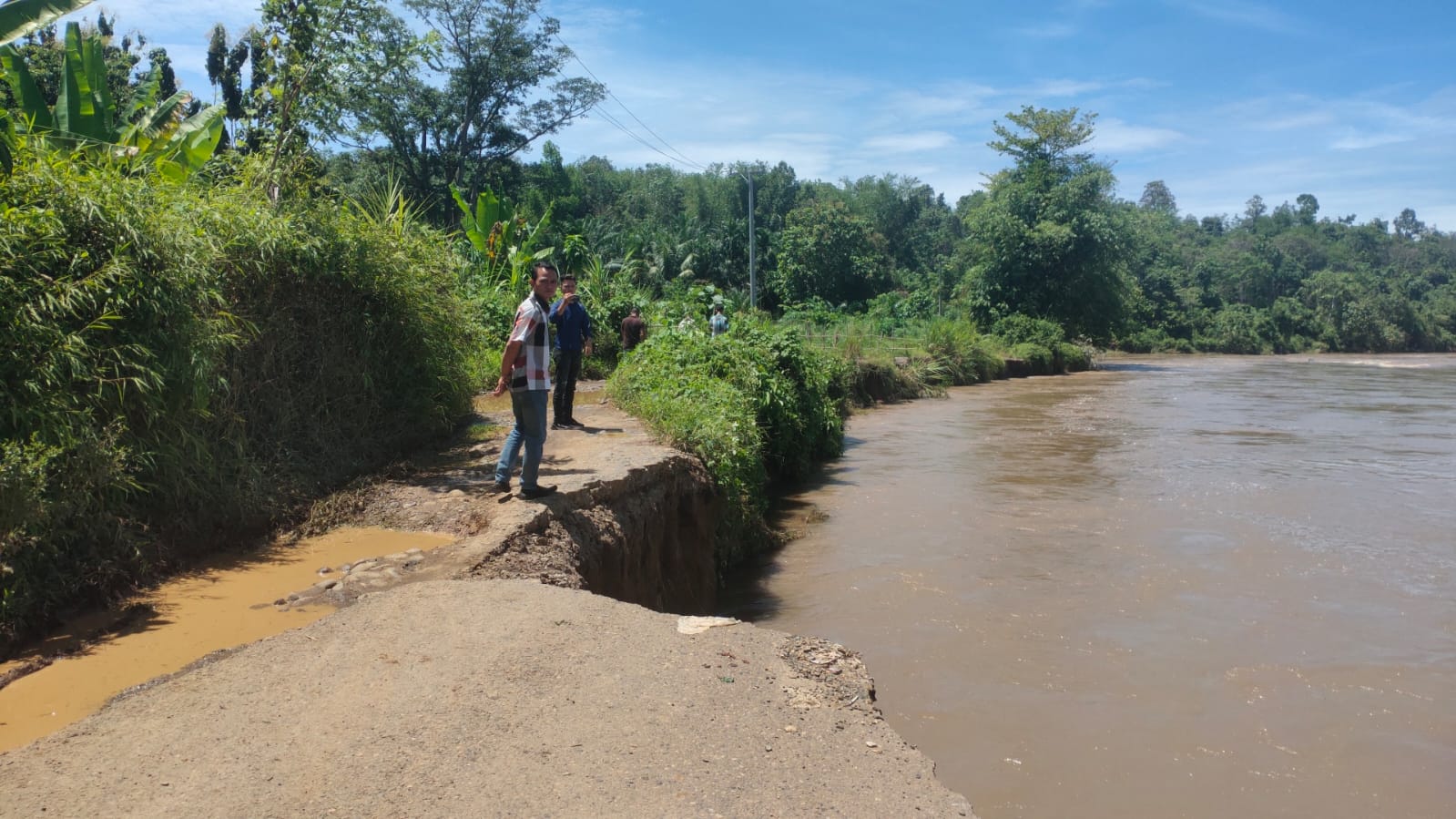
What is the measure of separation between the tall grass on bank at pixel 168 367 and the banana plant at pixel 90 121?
3.72 feet

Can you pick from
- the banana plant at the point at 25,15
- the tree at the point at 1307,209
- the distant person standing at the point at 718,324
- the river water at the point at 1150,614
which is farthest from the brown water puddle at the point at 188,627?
the tree at the point at 1307,209

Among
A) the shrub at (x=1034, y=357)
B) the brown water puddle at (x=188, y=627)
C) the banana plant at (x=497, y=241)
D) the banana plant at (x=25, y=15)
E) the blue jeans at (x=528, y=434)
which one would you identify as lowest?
the shrub at (x=1034, y=357)

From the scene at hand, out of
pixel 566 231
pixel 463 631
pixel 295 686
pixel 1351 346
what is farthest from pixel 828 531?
pixel 1351 346

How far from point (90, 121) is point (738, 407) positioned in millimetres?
6868

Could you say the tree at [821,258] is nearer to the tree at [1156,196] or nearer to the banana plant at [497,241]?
the banana plant at [497,241]

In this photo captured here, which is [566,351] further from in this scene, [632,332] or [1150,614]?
[1150,614]

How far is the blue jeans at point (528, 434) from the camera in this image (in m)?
6.81

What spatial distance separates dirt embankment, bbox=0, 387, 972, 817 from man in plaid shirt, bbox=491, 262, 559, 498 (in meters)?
1.10

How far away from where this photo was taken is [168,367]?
19.1 ft

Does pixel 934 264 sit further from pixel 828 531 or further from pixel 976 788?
pixel 976 788

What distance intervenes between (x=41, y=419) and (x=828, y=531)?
8.15 m

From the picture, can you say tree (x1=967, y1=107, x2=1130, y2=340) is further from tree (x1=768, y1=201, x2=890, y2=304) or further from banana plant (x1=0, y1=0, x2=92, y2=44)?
banana plant (x1=0, y1=0, x2=92, y2=44)

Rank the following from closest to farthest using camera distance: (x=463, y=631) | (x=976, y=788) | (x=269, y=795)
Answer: (x=269, y=795), (x=463, y=631), (x=976, y=788)

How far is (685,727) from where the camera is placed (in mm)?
3914
